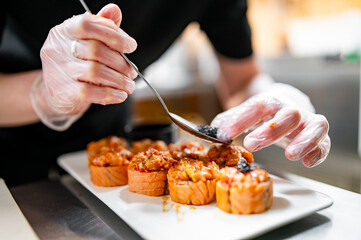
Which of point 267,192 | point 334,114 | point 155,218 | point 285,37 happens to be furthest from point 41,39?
point 285,37

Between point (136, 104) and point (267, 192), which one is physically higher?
point (267, 192)

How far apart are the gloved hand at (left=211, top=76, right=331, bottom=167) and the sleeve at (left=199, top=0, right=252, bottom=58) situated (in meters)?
1.11

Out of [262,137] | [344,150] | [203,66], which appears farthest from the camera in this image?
[203,66]

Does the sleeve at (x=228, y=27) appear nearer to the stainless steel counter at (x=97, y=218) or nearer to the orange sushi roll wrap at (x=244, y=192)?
the stainless steel counter at (x=97, y=218)

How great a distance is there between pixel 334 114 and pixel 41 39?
2882 millimetres

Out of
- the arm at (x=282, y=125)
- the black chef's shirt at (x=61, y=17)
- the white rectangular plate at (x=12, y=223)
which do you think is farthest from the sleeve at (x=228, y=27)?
the white rectangular plate at (x=12, y=223)

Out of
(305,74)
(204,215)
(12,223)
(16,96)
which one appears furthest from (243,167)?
(305,74)

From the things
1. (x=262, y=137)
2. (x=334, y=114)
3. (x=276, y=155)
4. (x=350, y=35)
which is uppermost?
(x=350, y=35)

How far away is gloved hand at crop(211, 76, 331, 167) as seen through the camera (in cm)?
120

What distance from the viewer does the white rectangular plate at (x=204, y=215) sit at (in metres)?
0.96

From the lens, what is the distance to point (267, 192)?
3.50ft

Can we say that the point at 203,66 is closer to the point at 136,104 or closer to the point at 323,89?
the point at 136,104

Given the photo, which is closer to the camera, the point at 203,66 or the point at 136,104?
the point at 136,104

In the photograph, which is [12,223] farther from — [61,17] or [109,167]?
[61,17]
